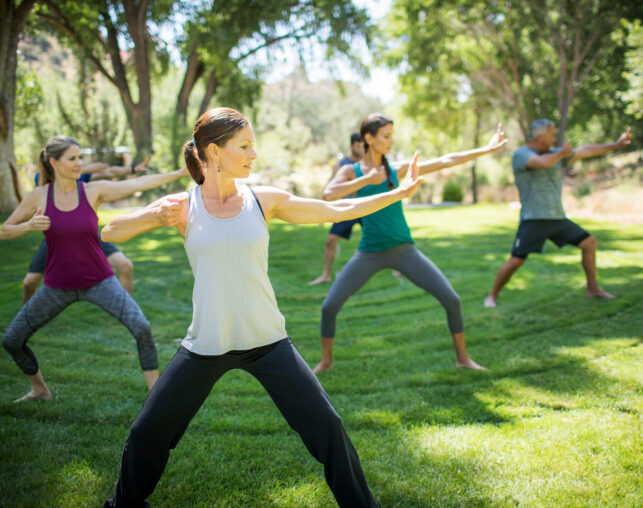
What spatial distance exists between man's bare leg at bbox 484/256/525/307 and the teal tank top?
283 centimetres

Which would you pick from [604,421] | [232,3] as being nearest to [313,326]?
[604,421]

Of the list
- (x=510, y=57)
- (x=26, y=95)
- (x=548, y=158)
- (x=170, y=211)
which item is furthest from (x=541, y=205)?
(x=26, y=95)

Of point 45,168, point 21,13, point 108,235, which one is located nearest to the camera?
point 108,235

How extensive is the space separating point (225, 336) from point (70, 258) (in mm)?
2267

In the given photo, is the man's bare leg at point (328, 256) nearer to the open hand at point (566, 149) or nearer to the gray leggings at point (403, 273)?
the open hand at point (566, 149)

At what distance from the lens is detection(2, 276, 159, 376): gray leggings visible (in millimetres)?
4184

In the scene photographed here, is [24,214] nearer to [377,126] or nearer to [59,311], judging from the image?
[59,311]

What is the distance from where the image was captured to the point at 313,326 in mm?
7117

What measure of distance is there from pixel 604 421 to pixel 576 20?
21.3 m

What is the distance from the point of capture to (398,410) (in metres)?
4.34

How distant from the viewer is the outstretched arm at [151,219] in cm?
262

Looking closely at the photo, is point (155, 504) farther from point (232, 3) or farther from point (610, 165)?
point (610, 165)

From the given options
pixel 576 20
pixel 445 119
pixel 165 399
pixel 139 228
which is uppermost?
pixel 576 20

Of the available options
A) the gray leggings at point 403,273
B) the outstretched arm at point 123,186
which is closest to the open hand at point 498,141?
the gray leggings at point 403,273
